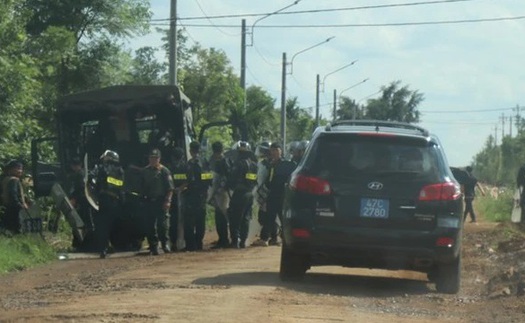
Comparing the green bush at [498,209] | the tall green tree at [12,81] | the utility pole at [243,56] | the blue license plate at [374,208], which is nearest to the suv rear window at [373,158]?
the blue license plate at [374,208]

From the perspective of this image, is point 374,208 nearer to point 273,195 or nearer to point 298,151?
point 298,151

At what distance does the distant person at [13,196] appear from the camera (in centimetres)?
2019

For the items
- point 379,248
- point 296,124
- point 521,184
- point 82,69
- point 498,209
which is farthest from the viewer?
point 296,124

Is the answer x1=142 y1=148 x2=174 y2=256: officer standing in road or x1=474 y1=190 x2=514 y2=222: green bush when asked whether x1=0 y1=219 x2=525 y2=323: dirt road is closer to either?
x1=142 y1=148 x2=174 y2=256: officer standing in road

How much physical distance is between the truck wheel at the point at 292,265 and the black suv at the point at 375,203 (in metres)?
0.19

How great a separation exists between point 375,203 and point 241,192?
7542mm

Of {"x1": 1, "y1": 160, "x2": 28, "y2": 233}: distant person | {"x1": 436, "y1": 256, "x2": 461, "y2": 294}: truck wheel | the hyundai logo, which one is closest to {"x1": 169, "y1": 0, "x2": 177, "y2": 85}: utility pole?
{"x1": 1, "y1": 160, "x2": 28, "y2": 233}: distant person

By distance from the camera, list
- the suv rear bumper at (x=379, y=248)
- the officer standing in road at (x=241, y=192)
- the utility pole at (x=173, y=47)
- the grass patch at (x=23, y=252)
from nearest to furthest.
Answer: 1. the suv rear bumper at (x=379, y=248)
2. the grass patch at (x=23, y=252)
3. the officer standing in road at (x=241, y=192)
4. the utility pole at (x=173, y=47)

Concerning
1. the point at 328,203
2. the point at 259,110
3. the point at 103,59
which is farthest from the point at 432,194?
the point at 259,110

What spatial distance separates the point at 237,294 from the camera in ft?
41.2

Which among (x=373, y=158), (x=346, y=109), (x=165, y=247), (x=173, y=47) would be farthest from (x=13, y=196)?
(x=346, y=109)

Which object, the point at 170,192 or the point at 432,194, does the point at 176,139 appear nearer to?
the point at 170,192

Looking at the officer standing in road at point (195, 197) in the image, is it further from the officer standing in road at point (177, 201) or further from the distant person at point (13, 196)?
the distant person at point (13, 196)

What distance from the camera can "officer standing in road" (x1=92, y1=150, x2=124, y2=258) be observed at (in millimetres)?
19328
